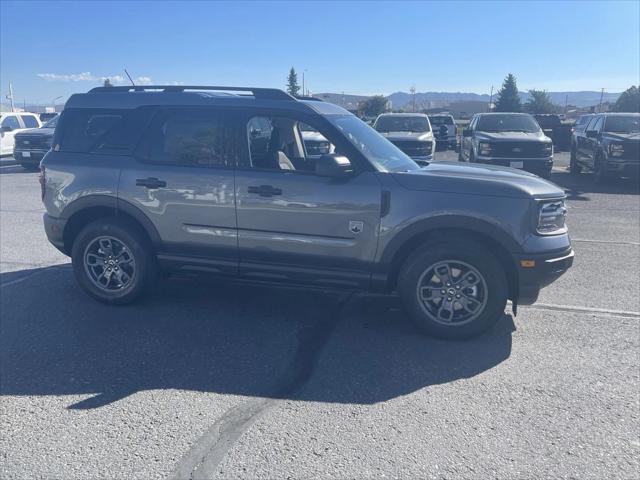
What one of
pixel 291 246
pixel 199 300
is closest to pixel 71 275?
pixel 199 300

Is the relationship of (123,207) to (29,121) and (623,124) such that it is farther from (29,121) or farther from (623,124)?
(29,121)

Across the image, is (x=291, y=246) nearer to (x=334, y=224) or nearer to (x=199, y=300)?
(x=334, y=224)

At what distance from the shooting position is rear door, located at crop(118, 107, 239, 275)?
5.36 m

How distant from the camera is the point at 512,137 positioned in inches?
601

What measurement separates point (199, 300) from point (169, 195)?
3.84 ft

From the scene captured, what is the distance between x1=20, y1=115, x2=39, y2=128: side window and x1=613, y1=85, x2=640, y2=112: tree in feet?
129

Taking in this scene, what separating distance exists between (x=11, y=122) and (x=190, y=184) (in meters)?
21.1

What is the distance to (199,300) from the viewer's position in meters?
6.01

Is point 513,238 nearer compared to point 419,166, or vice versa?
point 513,238

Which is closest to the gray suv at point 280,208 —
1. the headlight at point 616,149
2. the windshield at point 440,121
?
the headlight at point 616,149

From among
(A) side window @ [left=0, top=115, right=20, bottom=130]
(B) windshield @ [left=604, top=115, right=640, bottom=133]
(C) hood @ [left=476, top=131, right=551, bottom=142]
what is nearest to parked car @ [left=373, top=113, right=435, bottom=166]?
(C) hood @ [left=476, top=131, right=551, bottom=142]

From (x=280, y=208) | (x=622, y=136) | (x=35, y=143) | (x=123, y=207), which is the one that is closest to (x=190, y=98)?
(x=123, y=207)

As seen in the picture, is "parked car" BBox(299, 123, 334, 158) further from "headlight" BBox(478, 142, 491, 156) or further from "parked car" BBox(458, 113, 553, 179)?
"headlight" BBox(478, 142, 491, 156)

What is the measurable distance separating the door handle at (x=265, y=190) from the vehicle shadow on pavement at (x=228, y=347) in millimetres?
1154
